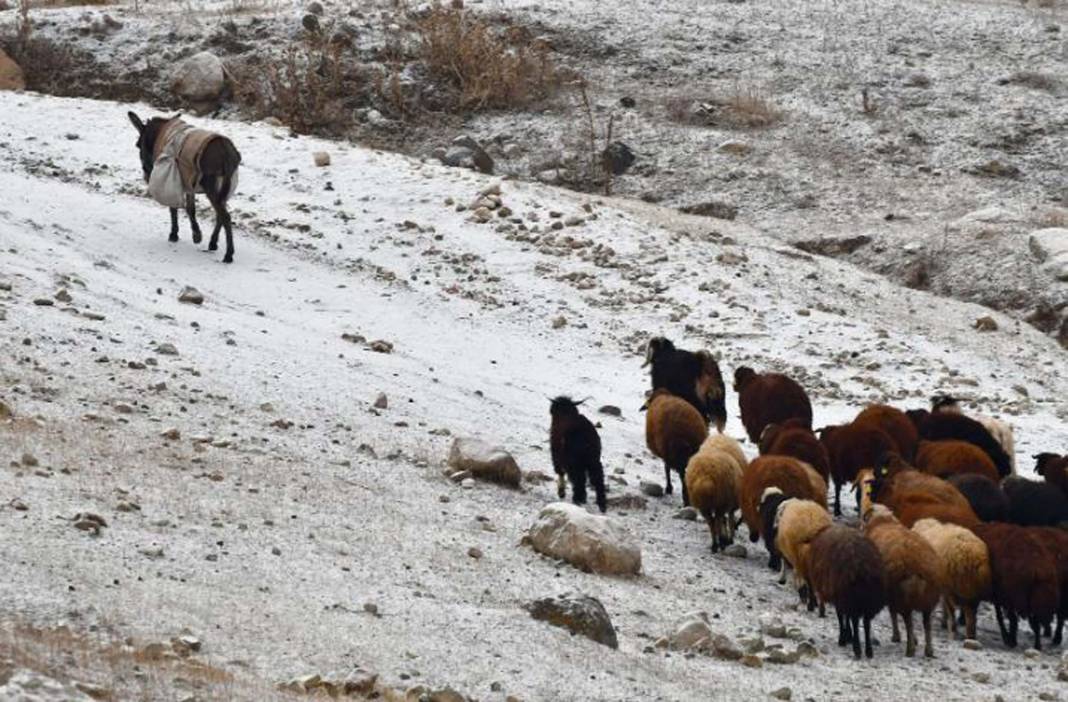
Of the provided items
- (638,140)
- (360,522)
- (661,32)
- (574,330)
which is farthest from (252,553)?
(661,32)

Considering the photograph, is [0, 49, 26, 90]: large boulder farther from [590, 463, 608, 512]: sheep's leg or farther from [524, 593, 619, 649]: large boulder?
[524, 593, 619, 649]: large boulder

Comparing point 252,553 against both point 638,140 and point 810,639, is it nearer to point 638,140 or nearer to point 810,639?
point 810,639

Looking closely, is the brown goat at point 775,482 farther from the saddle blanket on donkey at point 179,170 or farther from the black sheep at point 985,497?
the saddle blanket on donkey at point 179,170

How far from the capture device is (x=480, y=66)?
27.0 meters

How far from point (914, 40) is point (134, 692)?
25.8 m

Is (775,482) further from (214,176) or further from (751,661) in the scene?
(214,176)

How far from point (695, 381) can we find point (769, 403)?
0.78 m

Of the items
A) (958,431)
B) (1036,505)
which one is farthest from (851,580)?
(958,431)

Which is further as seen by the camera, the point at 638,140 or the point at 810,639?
the point at 638,140

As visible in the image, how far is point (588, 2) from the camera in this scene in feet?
101

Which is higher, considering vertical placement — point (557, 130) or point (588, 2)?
point (588, 2)

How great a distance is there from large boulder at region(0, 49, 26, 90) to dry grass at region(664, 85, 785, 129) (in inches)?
433

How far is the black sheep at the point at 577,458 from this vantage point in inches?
448

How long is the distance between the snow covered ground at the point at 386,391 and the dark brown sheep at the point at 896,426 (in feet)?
6.24
